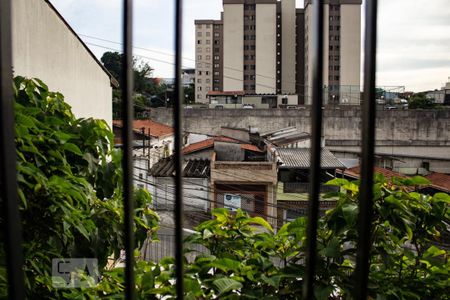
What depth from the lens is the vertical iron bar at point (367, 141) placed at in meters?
0.53

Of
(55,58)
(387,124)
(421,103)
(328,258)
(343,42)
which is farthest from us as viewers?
(343,42)

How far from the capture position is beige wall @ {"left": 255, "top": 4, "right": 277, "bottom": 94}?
28.0m

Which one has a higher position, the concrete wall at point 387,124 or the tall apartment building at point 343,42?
the tall apartment building at point 343,42

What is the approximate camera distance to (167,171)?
9.02 m

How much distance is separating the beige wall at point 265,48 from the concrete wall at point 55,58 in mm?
22872

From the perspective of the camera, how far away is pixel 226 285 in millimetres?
1044

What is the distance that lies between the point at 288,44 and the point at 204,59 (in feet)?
30.3

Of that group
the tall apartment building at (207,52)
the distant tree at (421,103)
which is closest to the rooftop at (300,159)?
the distant tree at (421,103)

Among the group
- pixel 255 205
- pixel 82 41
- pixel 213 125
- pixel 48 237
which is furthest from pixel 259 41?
pixel 48 237

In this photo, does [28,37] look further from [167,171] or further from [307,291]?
[167,171]

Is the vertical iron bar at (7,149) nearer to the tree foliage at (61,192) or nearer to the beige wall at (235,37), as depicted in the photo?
the tree foliage at (61,192)

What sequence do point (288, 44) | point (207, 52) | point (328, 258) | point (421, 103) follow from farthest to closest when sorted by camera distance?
point (207, 52) < point (288, 44) < point (421, 103) < point (328, 258)

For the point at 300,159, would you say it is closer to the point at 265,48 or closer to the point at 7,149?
the point at 7,149

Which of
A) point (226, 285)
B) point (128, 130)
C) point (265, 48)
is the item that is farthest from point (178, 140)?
point (265, 48)
